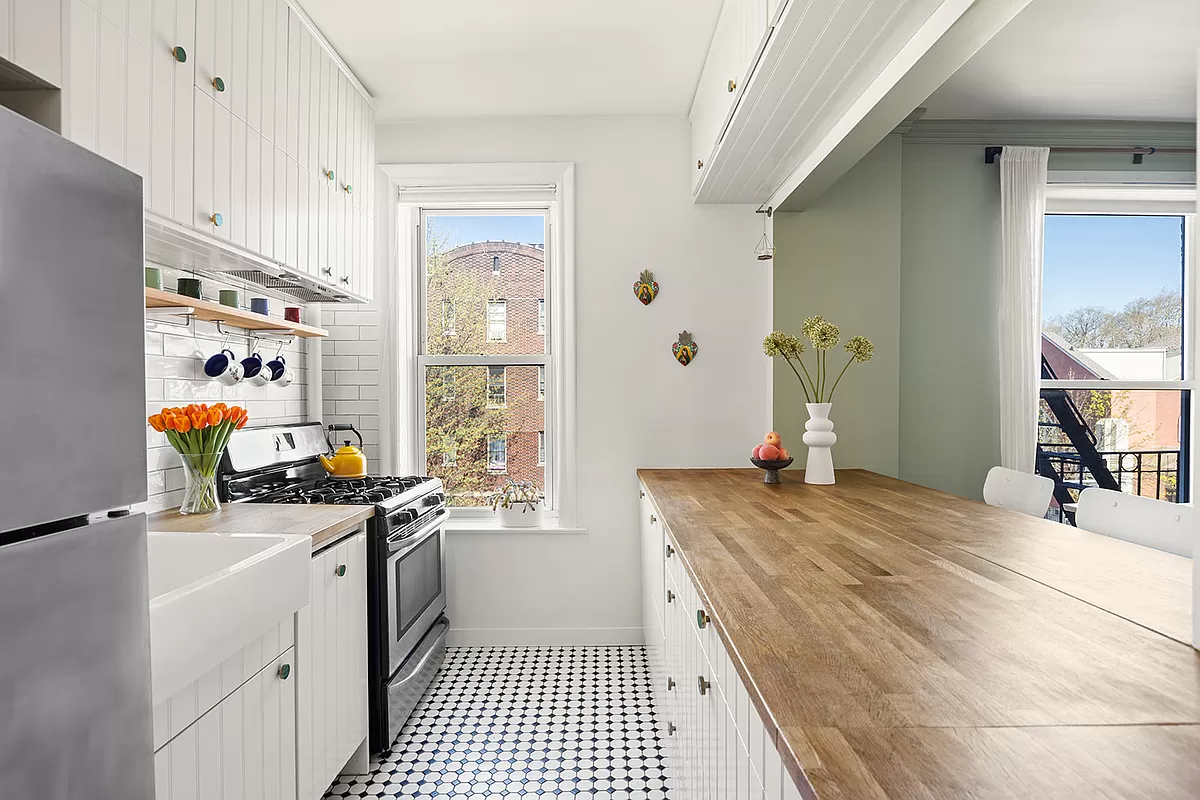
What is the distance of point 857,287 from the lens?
3.38 meters

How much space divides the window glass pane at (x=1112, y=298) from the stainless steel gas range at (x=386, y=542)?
10.5 feet

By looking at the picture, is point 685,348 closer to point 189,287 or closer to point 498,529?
point 498,529

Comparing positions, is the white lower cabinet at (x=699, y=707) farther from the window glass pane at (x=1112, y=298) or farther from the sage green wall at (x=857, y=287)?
the window glass pane at (x=1112, y=298)

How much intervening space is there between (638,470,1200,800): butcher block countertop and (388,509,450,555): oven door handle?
115 cm

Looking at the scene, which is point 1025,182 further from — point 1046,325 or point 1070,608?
point 1070,608

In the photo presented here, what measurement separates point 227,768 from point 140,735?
0.76m

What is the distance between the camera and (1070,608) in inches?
48.5

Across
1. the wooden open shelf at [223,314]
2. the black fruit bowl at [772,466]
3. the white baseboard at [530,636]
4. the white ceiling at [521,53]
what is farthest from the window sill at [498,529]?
the white ceiling at [521,53]

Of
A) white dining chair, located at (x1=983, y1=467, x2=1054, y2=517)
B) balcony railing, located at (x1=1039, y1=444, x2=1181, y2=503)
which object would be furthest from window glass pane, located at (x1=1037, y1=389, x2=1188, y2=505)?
white dining chair, located at (x1=983, y1=467, x2=1054, y2=517)

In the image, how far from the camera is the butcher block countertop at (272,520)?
2012 millimetres

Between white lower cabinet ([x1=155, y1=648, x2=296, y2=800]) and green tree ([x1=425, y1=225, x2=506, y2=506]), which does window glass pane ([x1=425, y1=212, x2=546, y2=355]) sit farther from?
white lower cabinet ([x1=155, y1=648, x2=296, y2=800])

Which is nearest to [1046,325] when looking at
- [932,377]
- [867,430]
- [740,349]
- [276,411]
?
[932,377]

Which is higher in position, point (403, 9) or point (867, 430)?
point (403, 9)

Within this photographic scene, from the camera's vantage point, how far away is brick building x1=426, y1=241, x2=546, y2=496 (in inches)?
145
